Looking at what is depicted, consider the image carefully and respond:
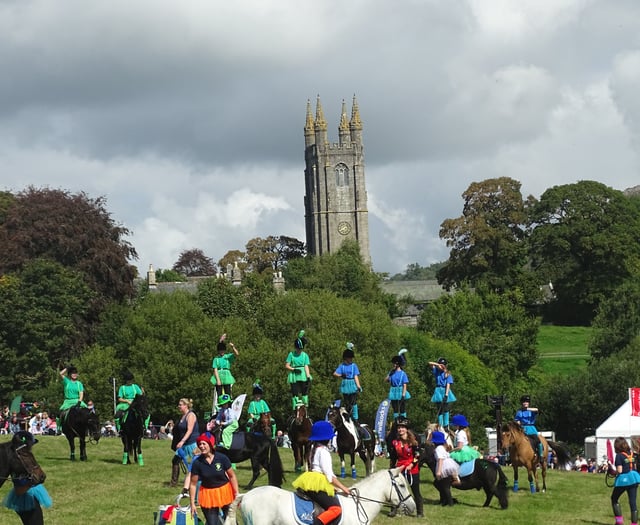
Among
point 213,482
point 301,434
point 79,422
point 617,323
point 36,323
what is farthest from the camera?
point 617,323

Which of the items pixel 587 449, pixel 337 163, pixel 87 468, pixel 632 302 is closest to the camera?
pixel 87 468

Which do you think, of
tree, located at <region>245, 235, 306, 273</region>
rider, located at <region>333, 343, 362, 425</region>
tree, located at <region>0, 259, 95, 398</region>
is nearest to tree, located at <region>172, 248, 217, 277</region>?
tree, located at <region>245, 235, 306, 273</region>

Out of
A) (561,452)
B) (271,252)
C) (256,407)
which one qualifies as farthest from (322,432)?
(271,252)

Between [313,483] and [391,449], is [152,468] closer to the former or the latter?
[391,449]

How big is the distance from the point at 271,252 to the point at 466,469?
14845 cm

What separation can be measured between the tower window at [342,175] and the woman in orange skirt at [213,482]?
6520 inches

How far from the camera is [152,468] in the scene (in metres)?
27.8

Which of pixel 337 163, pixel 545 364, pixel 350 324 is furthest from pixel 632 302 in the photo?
pixel 337 163

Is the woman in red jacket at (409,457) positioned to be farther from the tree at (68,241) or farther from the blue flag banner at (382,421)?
the tree at (68,241)

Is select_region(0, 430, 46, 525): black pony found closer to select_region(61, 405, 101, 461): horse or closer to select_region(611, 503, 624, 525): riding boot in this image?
select_region(61, 405, 101, 461): horse

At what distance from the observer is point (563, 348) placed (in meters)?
99.2

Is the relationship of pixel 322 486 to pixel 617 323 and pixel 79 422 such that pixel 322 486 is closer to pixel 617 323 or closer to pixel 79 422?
pixel 79 422

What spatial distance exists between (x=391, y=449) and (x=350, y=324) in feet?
142

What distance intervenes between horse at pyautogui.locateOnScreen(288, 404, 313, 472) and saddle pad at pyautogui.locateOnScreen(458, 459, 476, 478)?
154 inches
